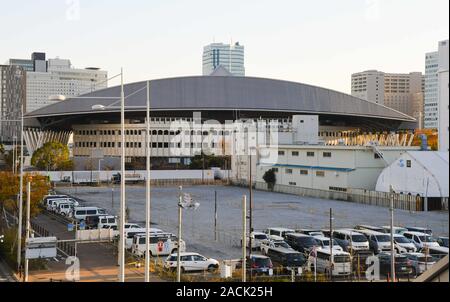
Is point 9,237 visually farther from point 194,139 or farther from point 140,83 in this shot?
point 140,83

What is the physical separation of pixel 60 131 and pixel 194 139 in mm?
16539

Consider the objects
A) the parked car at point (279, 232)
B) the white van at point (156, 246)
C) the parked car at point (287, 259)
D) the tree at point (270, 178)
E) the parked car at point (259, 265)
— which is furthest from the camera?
the tree at point (270, 178)

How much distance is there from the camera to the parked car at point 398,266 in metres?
10.5

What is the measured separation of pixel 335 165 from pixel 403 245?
1483 centimetres

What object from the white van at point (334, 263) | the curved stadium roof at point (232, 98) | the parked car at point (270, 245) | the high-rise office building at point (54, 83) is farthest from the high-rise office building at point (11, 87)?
the white van at point (334, 263)

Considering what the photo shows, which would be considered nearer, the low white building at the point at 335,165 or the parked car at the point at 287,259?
the parked car at the point at 287,259

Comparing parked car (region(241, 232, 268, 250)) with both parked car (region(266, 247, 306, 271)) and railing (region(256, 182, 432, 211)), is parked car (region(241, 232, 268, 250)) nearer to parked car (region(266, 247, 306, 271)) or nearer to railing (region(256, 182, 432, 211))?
parked car (region(266, 247, 306, 271))

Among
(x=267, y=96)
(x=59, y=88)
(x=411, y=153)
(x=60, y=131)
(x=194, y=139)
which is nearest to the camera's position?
(x=411, y=153)

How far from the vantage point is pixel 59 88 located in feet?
353

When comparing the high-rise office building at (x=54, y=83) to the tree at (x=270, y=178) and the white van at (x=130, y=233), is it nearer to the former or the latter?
the tree at (x=270, y=178)

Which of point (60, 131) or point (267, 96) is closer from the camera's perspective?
point (267, 96)

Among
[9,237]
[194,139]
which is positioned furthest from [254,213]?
[194,139]

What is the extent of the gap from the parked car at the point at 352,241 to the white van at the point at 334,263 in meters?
1.59
